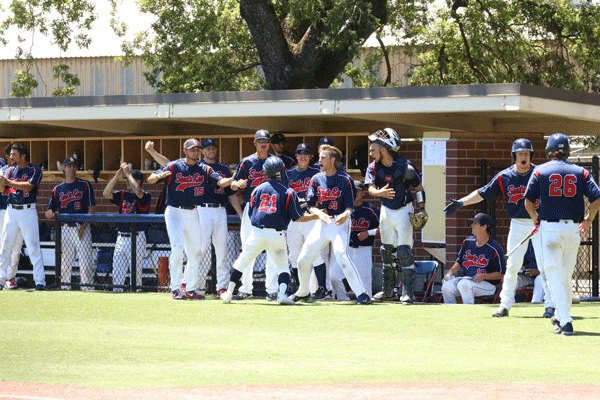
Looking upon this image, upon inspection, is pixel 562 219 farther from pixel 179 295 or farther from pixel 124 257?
pixel 124 257

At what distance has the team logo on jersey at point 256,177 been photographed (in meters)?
11.4

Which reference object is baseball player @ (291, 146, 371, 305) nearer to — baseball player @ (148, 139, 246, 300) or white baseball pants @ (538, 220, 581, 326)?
baseball player @ (148, 139, 246, 300)

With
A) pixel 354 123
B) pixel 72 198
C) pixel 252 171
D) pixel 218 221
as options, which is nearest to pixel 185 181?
pixel 218 221

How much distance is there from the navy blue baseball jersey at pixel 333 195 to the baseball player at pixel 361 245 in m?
1.28

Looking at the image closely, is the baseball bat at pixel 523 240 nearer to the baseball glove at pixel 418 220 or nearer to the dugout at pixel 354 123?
the baseball glove at pixel 418 220

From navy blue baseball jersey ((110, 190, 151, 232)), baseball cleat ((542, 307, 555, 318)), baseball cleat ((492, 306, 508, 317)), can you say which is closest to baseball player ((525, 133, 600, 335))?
baseball cleat ((542, 307, 555, 318))

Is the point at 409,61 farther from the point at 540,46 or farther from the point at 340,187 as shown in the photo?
the point at 340,187

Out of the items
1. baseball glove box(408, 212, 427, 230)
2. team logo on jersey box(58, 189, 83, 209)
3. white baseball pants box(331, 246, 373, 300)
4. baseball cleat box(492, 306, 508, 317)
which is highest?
team logo on jersey box(58, 189, 83, 209)

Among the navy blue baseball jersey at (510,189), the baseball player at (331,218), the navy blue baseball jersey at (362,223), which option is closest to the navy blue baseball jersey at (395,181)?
the baseball player at (331,218)

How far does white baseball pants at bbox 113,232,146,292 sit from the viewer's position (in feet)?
43.3

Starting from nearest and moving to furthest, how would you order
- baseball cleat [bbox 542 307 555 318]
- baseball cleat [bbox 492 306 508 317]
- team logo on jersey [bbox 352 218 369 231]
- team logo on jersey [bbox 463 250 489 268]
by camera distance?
1. baseball cleat [bbox 542 307 555 318]
2. baseball cleat [bbox 492 306 508 317]
3. team logo on jersey [bbox 463 250 489 268]
4. team logo on jersey [bbox 352 218 369 231]

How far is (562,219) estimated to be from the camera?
8312 mm

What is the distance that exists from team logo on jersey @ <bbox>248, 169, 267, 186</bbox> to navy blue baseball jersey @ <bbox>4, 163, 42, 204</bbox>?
346 cm

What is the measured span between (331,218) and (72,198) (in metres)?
4.57
